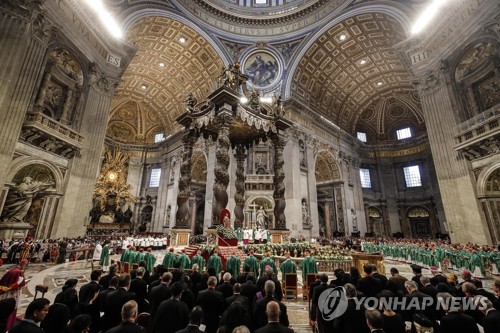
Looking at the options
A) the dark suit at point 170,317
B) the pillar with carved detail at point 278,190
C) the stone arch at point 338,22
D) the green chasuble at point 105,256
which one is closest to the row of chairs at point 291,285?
the dark suit at point 170,317

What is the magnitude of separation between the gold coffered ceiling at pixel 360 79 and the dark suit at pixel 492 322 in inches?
696

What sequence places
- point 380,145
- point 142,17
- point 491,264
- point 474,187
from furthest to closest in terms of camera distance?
point 380,145, point 142,17, point 474,187, point 491,264

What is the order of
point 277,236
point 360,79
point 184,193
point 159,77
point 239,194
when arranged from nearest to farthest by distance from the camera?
point 184,193 → point 239,194 → point 277,236 → point 159,77 → point 360,79

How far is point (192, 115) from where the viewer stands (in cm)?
1014

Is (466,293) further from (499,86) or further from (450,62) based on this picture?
(450,62)

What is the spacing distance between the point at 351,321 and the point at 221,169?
637 cm

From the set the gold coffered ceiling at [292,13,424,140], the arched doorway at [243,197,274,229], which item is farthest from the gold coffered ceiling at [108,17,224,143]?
the arched doorway at [243,197,274,229]

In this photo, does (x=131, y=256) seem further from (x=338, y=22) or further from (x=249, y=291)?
(x=338, y=22)

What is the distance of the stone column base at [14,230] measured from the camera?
8.75m

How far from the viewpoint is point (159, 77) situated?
21.9m

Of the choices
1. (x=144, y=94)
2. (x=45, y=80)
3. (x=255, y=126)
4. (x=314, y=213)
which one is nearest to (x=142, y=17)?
(x=45, y=80)

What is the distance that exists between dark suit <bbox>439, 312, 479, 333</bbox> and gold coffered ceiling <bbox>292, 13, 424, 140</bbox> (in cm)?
1781

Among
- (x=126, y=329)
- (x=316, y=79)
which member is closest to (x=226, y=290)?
(x=126, y=329)

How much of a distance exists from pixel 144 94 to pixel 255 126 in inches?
745
